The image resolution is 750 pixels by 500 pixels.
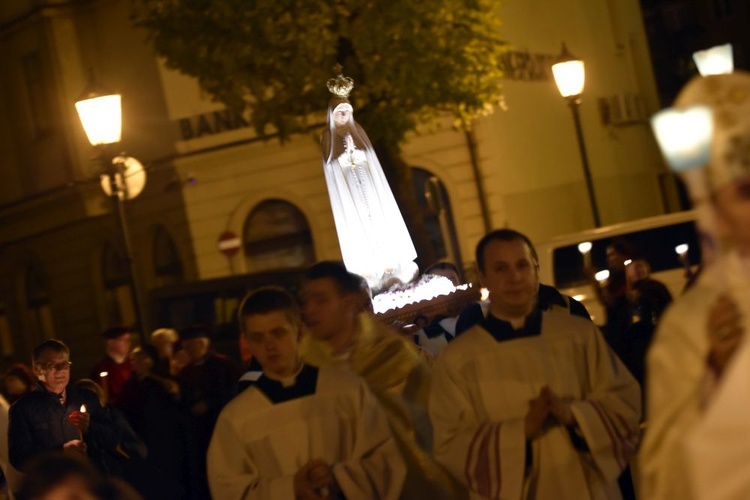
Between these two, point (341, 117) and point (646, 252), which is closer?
point (341, 117)

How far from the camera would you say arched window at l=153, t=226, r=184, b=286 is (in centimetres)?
3025

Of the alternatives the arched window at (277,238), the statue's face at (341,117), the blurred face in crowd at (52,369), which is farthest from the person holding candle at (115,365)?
the arched window at (277,238)

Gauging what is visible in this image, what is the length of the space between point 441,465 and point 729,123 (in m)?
3.17

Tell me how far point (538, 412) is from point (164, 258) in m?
24.9

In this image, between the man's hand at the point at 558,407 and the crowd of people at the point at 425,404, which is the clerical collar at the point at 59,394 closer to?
the crowd of people at the point at 425,404

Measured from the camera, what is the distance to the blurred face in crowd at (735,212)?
3596 millimetres

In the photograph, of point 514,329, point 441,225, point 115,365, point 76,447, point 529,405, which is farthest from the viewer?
point 441,225

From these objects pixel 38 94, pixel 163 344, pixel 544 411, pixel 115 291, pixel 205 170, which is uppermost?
pixel 38 94

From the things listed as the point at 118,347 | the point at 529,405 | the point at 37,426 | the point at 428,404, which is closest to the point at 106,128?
the point at 118,347

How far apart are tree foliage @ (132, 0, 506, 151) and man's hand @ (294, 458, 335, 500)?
13.9 metres

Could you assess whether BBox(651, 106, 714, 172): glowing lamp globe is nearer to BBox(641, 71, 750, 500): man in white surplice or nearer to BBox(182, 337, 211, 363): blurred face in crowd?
BBox(641, 71, 750, 500): man in white surplice

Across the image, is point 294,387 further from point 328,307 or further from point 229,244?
point 229,244

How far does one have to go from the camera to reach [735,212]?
3.62 meters

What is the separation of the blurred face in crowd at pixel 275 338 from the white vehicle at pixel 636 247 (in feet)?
34.5
